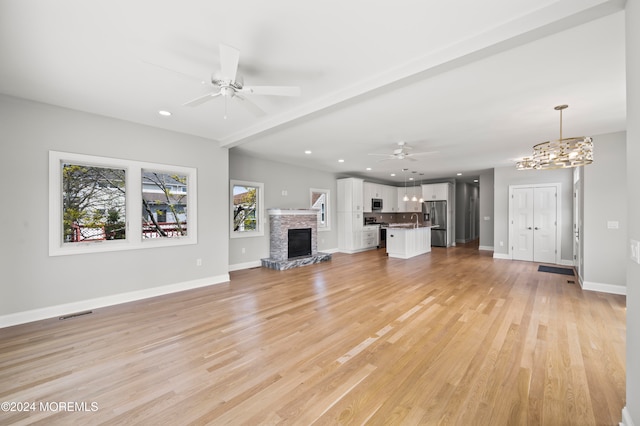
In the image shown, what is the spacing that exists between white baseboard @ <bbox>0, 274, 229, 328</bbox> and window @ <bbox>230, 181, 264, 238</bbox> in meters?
1.68

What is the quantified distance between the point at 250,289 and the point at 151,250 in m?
1.75

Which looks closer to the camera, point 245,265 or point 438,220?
point 245,265

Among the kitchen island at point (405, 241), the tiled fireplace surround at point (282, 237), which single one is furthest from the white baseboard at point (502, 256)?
the tiled fireplace surround at point (282, 237)

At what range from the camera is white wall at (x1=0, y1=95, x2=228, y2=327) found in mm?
3117

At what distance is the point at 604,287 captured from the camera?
4297 mm

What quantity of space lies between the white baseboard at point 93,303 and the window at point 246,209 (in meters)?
1.68

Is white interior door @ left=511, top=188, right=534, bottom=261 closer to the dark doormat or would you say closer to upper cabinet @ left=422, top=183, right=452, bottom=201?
the dark doormat

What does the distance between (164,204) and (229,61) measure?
10.9 feet

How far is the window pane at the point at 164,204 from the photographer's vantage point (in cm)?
425

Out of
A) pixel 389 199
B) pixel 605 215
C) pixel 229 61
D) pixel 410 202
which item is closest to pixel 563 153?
pixel 605 215

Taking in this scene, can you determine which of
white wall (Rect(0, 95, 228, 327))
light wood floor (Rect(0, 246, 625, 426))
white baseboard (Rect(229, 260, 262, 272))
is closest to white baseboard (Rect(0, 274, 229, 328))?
white wall (Rect(0, 95, 228, 327))

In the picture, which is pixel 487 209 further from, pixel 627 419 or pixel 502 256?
pixel 627 419

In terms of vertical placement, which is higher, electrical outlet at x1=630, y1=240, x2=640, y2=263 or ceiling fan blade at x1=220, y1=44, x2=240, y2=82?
ceiling fan blade at x1=220, y1=44, x2=240, y2=82

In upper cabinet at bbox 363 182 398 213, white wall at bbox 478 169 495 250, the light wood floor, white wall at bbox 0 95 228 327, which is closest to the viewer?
the light wood floor
